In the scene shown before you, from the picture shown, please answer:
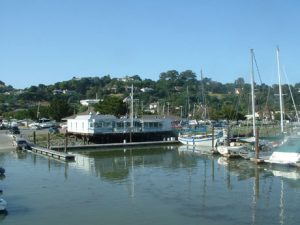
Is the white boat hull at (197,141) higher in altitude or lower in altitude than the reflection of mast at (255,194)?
higher

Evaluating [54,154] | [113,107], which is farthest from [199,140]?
[113,107]

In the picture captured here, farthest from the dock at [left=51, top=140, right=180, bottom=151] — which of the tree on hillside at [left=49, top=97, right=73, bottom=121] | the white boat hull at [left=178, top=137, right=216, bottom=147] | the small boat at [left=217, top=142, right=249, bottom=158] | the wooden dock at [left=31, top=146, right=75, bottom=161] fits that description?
the tree on hillside at [left=49, top=97, right=73, bottom=121]

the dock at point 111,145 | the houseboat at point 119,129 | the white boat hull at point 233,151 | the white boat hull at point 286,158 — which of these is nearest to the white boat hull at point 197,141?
the dock at point 111,145

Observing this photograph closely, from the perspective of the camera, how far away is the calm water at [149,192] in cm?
2703

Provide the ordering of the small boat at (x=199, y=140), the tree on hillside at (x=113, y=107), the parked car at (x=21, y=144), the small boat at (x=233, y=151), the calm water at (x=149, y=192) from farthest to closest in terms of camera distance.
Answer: the tree on hillside at (x=113, y=107) < the small boat at (x=199, y=140) < the parked car at (x=21, y=144) < the small boat at (x=233, y=151) < the calm water at (x=149, y=192)

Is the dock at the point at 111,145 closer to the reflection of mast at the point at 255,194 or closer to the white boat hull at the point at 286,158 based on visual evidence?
the white boat hull at the point at 286,158

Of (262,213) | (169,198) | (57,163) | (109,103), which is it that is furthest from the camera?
(109,103)

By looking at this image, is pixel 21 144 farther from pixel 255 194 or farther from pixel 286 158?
pixel 255 194

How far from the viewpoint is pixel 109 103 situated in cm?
10344

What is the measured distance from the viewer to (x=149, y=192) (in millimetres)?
34156

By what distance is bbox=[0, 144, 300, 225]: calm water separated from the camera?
27031 mm

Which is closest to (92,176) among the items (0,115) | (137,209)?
(137,209)

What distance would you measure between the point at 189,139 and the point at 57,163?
25.5 m

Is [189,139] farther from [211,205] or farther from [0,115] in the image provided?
[0,115]
